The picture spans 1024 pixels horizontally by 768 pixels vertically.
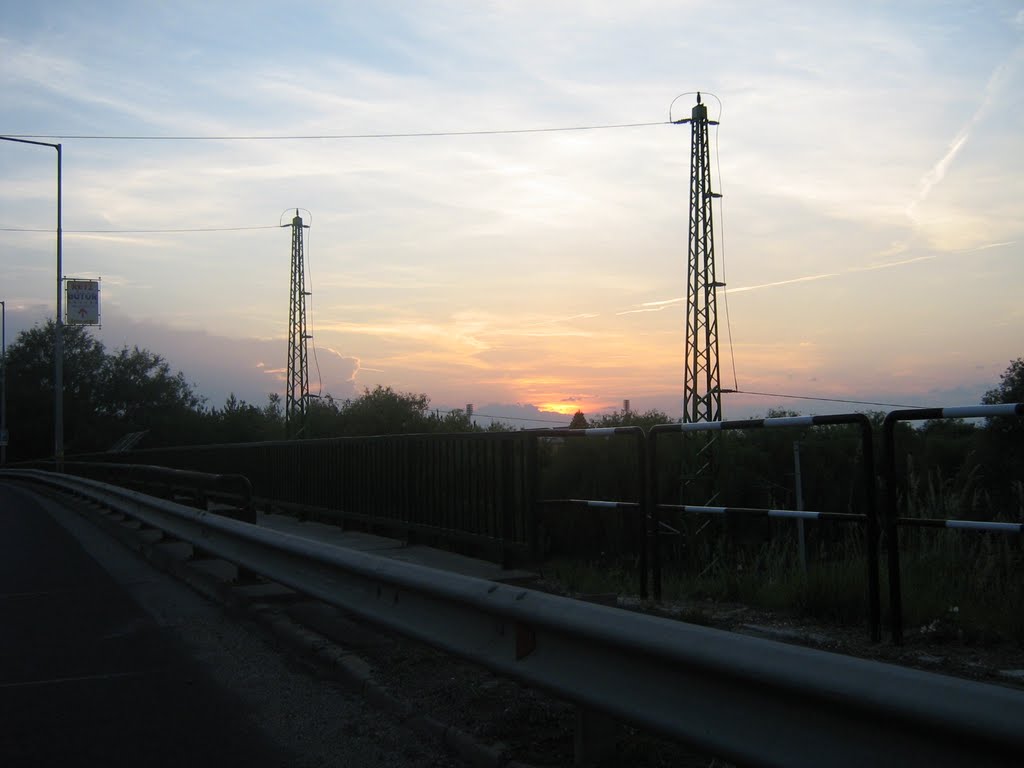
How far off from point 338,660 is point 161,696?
100 cm

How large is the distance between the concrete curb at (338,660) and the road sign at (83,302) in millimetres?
34960

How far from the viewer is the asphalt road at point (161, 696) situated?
4484 mm

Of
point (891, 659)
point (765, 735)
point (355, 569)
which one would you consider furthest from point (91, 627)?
point (765, 735)

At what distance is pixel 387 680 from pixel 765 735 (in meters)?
3.06

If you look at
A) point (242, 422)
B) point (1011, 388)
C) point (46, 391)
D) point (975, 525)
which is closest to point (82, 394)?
point (46, 391)

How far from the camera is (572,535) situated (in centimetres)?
1359

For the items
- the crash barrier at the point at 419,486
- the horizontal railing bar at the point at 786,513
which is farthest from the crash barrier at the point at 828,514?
the crash barrier at the point at 419,486

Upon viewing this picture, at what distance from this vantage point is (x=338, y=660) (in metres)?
5.77

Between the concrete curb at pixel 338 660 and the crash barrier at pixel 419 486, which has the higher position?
the crash barrier at pixel 419 486

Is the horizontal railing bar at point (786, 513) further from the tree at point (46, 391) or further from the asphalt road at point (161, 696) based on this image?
the tree at point (46, 391)

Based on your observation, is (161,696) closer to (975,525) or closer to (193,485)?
(975,525)

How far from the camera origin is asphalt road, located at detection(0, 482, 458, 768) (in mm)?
4484

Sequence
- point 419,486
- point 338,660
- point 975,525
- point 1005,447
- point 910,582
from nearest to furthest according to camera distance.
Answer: point 975,525
point 338,660
point 910,582
point 419,486
point 1005,447

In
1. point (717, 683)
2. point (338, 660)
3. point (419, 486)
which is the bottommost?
point (338, 660)
